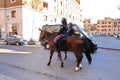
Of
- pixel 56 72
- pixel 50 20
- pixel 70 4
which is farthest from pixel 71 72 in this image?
pixel 70 4

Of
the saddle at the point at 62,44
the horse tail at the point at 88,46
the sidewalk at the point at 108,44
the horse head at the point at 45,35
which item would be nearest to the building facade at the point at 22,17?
the sidewalk at the point at 108,44

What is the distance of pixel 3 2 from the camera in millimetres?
46750

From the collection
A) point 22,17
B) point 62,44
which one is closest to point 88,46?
point 62,44

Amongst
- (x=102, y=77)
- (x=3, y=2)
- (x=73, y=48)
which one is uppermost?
(x=3, y=2)

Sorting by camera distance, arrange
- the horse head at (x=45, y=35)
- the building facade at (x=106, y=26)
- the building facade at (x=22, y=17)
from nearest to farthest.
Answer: the horse head at (x=45, y=35)
the building facade at (x=22, y=17)
the building facade at (x=106, y=26)

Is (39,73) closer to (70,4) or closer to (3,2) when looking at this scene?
(3,2)

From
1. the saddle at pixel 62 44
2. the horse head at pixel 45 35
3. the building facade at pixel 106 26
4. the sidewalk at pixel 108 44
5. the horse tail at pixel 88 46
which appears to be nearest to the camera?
the horse tail at pixel 88 46

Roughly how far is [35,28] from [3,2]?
27.1 ft

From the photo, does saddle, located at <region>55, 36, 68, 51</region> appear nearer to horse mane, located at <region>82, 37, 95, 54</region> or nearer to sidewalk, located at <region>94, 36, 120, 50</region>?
horse mane, located at <region>82, 37, 95, 54</region>

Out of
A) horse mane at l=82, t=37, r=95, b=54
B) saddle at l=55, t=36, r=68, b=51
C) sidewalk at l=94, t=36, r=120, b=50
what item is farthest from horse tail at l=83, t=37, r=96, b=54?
sidewalk at l=94, t=36, r=120, b=50

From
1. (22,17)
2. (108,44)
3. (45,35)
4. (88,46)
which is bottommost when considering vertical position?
(108,44)

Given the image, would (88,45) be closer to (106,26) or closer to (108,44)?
(108,44)

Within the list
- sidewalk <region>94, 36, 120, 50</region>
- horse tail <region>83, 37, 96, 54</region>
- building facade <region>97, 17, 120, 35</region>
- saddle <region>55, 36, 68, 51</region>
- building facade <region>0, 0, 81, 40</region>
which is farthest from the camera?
building facade <region>97, 17, 120, 35</region>

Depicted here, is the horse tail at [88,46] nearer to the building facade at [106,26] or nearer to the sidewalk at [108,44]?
the sidewalk at [108,44]
